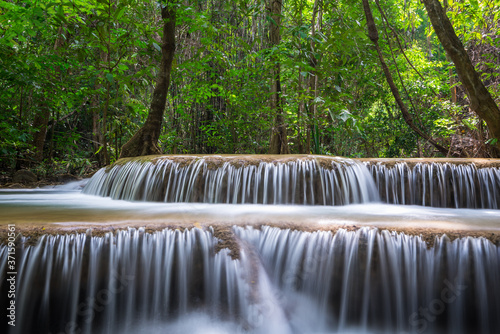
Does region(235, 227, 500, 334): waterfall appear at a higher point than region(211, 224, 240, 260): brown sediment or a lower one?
lower

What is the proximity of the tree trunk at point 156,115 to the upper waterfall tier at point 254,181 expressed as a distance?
63.2 inches

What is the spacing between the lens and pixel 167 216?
2.82 metres

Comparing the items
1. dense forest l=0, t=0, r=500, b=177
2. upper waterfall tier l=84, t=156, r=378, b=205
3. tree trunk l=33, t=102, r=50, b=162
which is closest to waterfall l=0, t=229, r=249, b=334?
upper waterfall tier l=84, t=156, r=378, b=205

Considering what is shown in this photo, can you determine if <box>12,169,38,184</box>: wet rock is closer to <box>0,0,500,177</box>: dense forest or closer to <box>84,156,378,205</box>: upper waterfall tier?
<box>0,0,500,177</box>: dense forest

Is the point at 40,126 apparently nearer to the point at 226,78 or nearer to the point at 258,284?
the point at 226,78

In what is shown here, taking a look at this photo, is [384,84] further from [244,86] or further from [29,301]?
[29,301]

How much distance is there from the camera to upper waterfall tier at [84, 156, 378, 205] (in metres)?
4.03

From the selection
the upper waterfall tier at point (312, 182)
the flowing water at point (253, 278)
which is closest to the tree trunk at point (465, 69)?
the upper waterfall tier at point (312, 182)

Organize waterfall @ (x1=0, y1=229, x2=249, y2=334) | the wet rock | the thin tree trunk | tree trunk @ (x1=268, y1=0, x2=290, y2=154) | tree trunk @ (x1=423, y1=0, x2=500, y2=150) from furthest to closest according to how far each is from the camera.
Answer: tree trunk @ (x1=268, y1=0, x2=290, y2=154), the thin tree trunk, the wet rock, tree trunk @ (x1=423, y1=0, x2=500, y2=150), waterfall @ (x1=0, y1=229, x2=249, y2=334)

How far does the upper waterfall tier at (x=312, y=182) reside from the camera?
404cm

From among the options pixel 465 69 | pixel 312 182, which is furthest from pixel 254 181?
pixel 465 69

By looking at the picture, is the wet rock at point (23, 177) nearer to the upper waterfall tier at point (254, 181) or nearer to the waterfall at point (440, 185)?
the upper waterfall tier at point (254, 181)

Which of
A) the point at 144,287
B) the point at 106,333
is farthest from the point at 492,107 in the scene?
the point at 106,333

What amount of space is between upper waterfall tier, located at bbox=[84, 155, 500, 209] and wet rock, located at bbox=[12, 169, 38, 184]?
2.88 m
